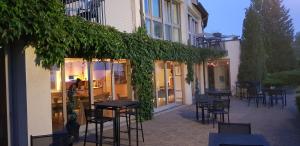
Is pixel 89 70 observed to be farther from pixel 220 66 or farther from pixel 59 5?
pixel 220 66

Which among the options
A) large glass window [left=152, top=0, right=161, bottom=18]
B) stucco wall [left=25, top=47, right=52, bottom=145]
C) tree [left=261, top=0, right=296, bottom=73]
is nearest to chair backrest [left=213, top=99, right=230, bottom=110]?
stucco wall [left=25, top=47, right=52, bottom=145]

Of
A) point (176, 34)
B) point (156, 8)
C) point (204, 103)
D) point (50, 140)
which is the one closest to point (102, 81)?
point (204, 103)

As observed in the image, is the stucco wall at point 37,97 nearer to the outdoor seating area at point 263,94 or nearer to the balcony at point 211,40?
the outdoor seating area at point 263,94

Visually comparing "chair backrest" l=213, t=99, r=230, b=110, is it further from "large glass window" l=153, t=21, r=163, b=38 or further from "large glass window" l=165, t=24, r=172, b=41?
"large glass window" l=165, t=24, r=172, b=41

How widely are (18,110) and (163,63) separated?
864 cm

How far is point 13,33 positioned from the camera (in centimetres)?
623

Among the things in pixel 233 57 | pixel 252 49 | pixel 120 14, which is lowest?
pixel 233 57

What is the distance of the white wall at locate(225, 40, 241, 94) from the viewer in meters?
23.4

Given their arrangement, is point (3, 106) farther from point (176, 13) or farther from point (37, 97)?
point (176, 13)

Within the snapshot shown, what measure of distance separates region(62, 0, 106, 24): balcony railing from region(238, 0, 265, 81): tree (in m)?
13.8

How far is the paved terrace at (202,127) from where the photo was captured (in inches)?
343

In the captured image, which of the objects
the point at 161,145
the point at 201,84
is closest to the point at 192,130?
the point at 161,145

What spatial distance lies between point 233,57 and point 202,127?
1370 centimetres

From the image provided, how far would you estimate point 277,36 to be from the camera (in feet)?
127
